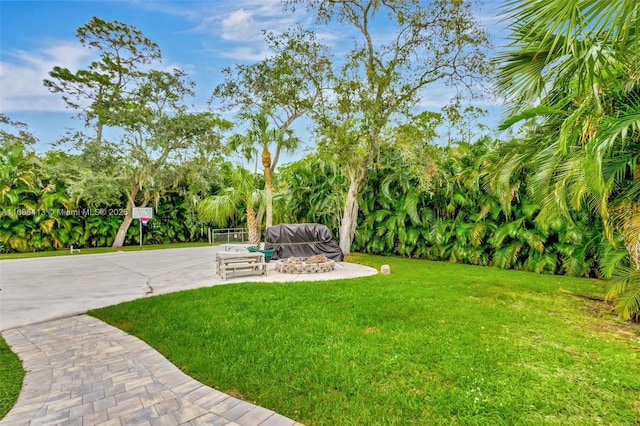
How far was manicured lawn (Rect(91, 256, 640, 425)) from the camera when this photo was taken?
249 cm

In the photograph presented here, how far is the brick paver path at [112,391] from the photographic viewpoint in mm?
2357

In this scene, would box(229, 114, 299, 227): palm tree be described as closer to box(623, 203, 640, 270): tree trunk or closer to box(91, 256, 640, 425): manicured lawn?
box(91, 256, 640, 425): manicured lawn

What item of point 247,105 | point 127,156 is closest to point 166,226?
point 127,156

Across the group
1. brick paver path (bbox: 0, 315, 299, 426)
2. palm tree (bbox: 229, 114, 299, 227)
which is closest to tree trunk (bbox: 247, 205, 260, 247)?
palm tree (bbox: 229, 114, 299, 227)

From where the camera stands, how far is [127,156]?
50.3ft

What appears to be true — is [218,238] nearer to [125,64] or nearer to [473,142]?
[125,64]

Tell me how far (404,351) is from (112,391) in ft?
9.15

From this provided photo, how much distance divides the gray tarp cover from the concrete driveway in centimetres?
120

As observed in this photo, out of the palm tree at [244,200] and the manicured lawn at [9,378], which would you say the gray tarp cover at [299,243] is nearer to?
the palm tree at [244,200]

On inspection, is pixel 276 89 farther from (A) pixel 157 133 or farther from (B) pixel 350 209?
(A) pixel 157 133

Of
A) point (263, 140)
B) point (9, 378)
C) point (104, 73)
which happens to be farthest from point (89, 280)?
point (104, 73)

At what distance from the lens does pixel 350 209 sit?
11750 millimetres

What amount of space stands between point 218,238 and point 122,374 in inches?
619

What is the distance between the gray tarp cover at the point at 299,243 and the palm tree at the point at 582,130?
687 cm
